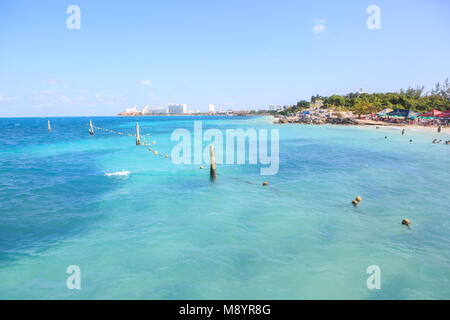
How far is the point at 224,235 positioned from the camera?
1234cm

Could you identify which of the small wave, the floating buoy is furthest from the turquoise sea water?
the small wave

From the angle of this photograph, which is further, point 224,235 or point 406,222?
point 406,222

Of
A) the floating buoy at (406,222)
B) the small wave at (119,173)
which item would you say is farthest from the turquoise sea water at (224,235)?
the small wave at (119,173)

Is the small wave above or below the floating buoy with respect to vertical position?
above

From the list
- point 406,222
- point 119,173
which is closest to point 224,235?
point 406,222

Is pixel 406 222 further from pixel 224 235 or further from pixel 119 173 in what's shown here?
pixel 119 173

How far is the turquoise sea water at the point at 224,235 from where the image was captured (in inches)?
348

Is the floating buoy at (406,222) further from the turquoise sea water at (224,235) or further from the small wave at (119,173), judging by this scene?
the small wave at (119,173)

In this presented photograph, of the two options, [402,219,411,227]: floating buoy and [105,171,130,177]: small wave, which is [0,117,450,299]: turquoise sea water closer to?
[402,219,411,227]: floating buoy

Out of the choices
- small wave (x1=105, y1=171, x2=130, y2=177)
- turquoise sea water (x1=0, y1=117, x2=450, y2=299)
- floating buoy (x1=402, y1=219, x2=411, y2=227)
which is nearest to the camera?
turquoise sea water (x1=0, y1=117, x2=450, y2=299)

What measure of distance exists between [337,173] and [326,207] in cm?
971

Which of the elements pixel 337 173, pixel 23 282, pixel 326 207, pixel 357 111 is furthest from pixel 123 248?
pixel 357 111

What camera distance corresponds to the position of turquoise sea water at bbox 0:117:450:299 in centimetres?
885
